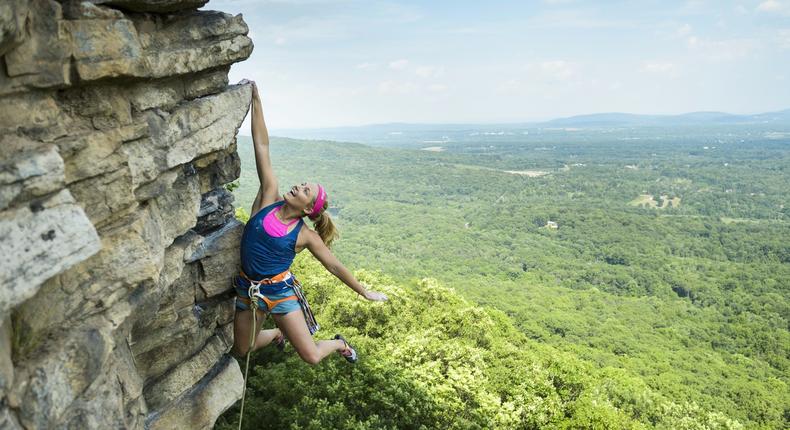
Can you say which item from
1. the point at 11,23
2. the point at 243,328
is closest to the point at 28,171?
the point at 11,23

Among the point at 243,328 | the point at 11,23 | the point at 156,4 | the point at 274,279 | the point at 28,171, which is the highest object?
the point at 156,4

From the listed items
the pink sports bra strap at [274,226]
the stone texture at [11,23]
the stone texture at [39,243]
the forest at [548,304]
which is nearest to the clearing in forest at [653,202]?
the forest at [548,304]

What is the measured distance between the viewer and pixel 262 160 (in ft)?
19.8

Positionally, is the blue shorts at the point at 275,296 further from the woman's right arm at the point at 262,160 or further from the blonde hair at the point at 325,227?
the woman's right arm at the point at 262,160

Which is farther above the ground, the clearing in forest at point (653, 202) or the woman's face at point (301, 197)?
the woman's face at point (301, 197)

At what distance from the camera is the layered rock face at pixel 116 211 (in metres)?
3.57

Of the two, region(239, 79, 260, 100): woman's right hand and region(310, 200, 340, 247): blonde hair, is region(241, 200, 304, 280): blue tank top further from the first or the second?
region(239, 79, 260, 100): woman's right hand

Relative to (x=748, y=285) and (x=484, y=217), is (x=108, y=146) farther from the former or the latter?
(x=484, y=217)

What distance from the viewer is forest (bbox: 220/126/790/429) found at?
1218 centimetres

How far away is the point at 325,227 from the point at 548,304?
2412 inches

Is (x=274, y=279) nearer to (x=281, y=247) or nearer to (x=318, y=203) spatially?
(x=281, y=247)

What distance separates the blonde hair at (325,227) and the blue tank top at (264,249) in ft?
0.96

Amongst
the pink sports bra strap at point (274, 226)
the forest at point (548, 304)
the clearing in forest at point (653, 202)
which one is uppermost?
the pink sports bra strap at point (274, 226)

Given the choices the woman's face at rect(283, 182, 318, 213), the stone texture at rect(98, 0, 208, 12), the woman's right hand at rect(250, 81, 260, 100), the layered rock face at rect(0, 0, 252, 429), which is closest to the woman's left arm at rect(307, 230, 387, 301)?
the woman's face at rect(283, 182, 318, 213)
